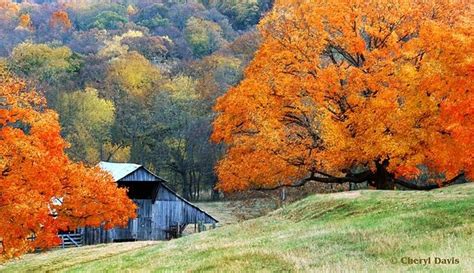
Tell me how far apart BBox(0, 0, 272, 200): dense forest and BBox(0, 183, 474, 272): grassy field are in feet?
115

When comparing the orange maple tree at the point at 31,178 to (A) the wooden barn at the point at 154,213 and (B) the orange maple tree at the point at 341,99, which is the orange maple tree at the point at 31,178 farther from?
(A) the wooden barn at the point at 154,213

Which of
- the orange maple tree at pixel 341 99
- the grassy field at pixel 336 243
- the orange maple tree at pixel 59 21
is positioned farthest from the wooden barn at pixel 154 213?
the orange maple tree at pixel 59 21

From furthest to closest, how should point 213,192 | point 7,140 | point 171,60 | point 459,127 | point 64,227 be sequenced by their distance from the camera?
Result: 1. point 171,60
2. point 213,192
3. point 64,227
4. point 7,140
5. point 459,127

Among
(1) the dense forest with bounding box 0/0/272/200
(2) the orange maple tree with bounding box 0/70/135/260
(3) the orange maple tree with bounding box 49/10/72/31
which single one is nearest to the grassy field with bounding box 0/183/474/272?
(2) the orange maple tree with bounding box 0/70/135/260

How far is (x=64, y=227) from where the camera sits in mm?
34844

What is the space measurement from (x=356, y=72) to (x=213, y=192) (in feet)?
172

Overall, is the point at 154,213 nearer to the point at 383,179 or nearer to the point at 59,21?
the point at 383,179

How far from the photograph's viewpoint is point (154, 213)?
53281 mm

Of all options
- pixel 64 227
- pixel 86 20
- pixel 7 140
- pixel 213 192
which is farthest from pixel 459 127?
pixel 86 20

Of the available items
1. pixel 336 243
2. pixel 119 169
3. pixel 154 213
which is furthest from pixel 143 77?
pixel 336 243

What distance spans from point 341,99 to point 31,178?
1614 cm

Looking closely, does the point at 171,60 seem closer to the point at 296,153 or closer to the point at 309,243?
the point at 296,153

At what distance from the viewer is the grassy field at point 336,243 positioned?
14.2 m

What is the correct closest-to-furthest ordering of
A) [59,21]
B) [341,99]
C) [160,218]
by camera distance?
[341,99] < [160,218] < [59,21]
